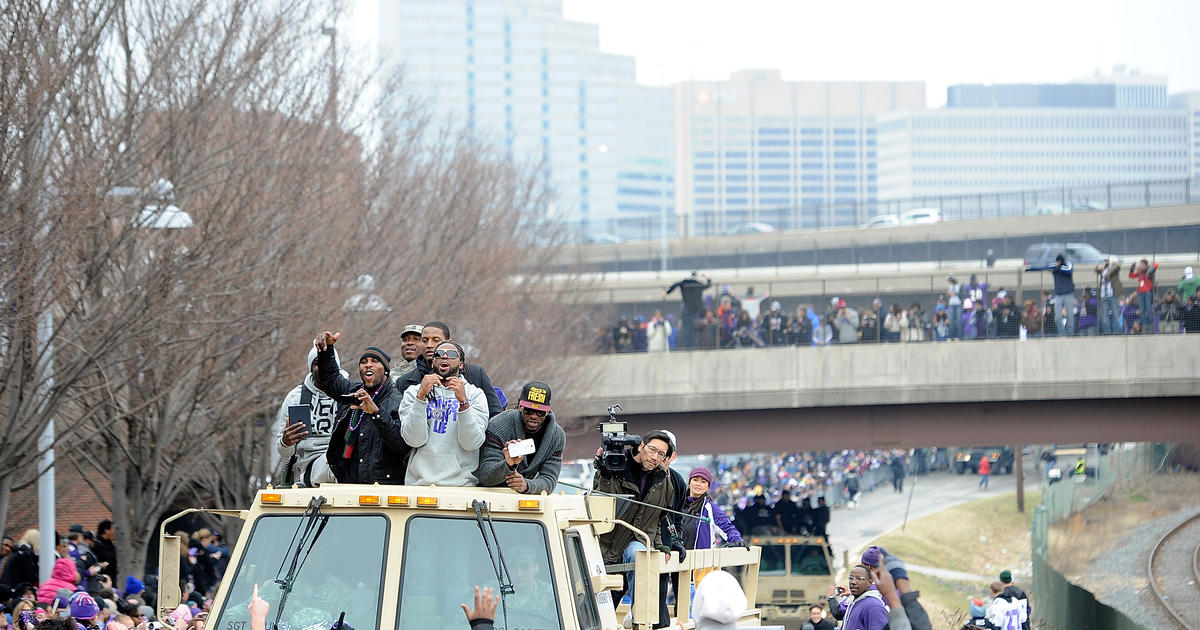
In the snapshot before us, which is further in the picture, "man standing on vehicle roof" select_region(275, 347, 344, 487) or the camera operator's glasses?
the camera operator's glasses

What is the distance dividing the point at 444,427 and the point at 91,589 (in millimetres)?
6535

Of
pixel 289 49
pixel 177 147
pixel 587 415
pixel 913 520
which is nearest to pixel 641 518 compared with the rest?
pixel 177 147

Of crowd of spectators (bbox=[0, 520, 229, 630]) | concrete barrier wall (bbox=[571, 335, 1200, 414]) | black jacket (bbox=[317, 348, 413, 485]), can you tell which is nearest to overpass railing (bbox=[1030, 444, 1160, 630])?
concrete barrier wall (bbox=[571, 335, 1200, 414])

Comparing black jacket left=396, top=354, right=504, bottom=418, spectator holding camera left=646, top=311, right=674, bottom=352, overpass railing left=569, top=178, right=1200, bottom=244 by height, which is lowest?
black jacket left=396, top=354, right=504, bottom=418

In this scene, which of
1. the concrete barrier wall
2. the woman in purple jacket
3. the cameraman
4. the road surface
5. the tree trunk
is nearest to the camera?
the cameraman

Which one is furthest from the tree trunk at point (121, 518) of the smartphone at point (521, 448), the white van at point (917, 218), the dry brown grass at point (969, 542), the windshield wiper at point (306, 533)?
the white van at point (917, 218)

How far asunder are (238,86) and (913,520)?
45152 mm

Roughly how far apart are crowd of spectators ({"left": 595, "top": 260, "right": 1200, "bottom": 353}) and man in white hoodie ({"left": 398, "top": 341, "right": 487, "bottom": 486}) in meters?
26.5

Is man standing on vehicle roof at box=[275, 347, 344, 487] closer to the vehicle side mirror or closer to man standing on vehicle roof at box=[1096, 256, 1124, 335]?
the vehicle side mirror

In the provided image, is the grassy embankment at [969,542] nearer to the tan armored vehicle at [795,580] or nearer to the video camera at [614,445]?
the tan armored vehicle at [795,580]

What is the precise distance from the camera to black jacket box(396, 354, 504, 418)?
9180 millimetres

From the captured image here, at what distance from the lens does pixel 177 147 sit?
1714 cm

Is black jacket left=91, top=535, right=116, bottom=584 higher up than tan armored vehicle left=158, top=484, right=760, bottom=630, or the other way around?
tan armored vehicle left=158, top=484, right=760, bottom=630

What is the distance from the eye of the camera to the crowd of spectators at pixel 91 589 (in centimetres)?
1120
